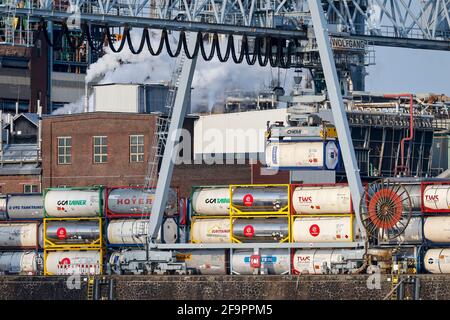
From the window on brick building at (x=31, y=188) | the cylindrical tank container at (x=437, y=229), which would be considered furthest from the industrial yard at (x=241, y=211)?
the window on brick building at (x=31, y=188)

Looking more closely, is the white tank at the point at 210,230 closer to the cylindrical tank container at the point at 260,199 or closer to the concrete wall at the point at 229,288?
the cylindrical tank container at the point at 260,199

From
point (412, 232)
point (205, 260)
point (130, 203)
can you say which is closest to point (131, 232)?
point (130, 203)

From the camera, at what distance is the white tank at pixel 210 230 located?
8062cm

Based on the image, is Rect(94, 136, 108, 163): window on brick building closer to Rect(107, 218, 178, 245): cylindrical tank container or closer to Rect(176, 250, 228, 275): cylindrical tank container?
Rect(107, 218, 178, 245): cylindrical tank container

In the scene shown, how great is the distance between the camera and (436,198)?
75.9m

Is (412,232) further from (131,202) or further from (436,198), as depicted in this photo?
(131,202)

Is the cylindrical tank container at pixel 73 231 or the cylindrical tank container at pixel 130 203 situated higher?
the cylindrical tank container at pixel 130 203

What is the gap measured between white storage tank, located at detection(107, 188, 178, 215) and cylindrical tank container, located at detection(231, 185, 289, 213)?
410 centimetres

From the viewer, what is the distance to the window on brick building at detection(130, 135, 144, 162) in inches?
4207

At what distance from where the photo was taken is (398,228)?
76938 millimetres

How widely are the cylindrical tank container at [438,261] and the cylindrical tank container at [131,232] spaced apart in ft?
42.9

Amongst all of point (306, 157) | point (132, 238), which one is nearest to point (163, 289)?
point (132, 238)

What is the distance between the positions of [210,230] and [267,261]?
3.11 m
